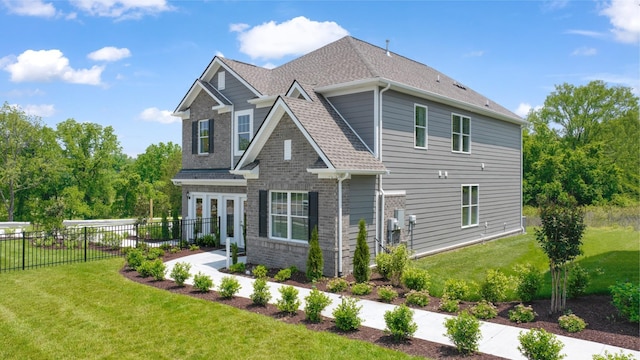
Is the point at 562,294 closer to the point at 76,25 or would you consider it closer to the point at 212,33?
the point at 212,33

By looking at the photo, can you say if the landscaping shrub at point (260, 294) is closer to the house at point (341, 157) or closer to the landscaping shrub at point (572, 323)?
the house at point (341, 157)

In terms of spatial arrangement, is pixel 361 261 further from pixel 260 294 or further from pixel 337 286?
pixel 260 294

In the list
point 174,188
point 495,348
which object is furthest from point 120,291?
point 174,188

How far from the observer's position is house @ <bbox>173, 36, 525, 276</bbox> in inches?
487

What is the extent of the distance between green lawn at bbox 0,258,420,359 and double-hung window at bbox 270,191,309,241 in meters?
3.90

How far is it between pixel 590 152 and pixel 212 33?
38.0m

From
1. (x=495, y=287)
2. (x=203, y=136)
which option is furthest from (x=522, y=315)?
(x=203, y=136)

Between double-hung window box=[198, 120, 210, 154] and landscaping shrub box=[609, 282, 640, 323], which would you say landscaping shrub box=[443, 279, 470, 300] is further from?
double-hung window box=[198, 120, 210, 154]

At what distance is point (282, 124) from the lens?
1290cm

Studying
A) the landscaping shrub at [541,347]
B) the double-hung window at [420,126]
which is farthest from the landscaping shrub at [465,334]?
the double-hung window at [420,126]

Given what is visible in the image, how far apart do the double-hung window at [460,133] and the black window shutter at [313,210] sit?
7.79 meters

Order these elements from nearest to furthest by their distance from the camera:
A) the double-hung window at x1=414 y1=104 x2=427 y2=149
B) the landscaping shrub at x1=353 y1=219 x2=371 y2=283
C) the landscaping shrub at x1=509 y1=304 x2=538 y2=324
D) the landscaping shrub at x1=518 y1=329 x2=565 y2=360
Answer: the landscaping shrub at x1=518 y1=329 x2=565 y2=360 → the landscaping shrub at x1=509 y1=304 x2=538 y2=324 → the landscaping shrub at x1=353 y1=219 x2=371 y2=283 → the double-hung window at x1=414 y1=104 x2=427 y2=149

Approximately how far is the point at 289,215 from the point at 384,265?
3.30 meters

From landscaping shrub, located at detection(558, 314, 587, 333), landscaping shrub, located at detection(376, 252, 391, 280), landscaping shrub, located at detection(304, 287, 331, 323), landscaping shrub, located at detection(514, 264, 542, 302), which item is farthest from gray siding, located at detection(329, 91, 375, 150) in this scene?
landscaping shrub, located at detection(558, 314, 587, 333)
